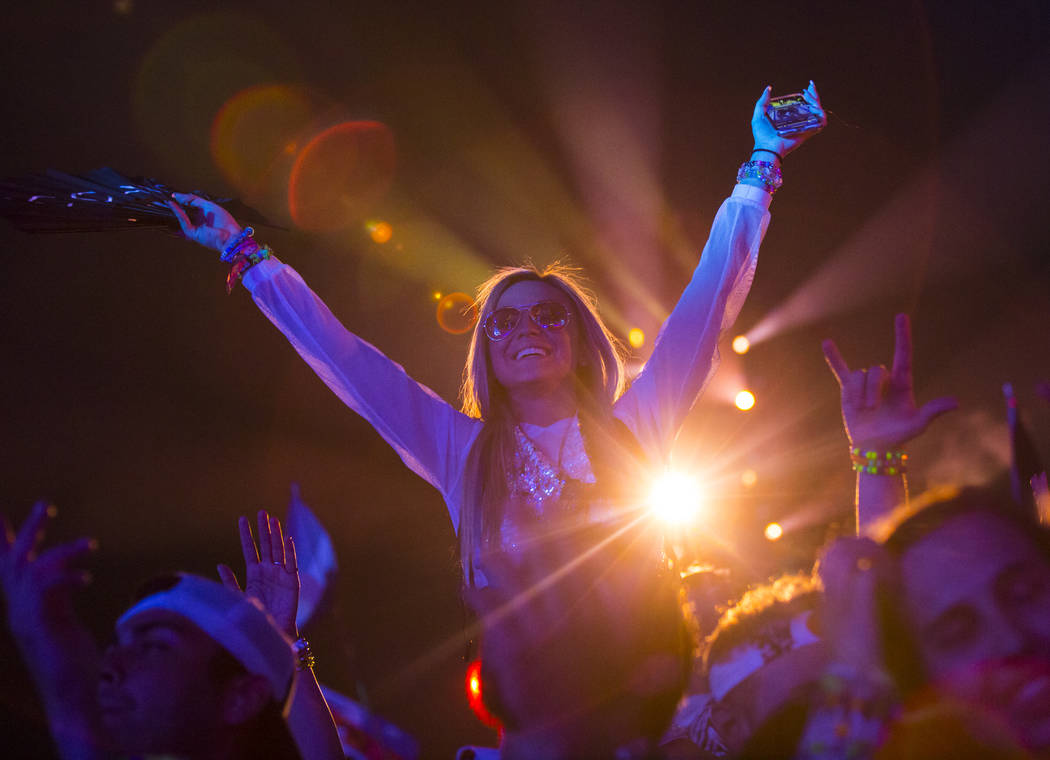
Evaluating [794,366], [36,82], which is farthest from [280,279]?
[794,366]

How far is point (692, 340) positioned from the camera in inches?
96.7

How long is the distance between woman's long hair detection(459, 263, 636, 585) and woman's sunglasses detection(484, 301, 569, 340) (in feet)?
0.27

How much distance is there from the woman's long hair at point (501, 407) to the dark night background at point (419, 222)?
1466mm

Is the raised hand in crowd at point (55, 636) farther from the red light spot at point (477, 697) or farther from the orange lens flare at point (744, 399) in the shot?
the orange lens flare at point (744, 399)

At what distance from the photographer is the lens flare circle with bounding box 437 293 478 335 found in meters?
5.29

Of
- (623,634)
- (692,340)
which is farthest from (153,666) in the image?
(692,340)

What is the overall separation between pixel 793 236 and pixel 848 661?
17.0 ft

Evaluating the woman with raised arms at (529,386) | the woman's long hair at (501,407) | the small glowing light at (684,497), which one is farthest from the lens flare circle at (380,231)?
the small glowing light at (684,497)

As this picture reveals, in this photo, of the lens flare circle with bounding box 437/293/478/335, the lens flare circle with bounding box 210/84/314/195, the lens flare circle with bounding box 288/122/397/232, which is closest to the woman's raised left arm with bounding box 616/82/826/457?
the lens flare circle with bounding box 288/122/397/232

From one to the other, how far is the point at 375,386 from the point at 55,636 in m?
1.26

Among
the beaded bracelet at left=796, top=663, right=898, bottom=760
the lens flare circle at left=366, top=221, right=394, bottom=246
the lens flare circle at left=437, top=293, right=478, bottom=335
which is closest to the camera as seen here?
the beaded bracelet at left=796, top=663, right=898, bottom=760

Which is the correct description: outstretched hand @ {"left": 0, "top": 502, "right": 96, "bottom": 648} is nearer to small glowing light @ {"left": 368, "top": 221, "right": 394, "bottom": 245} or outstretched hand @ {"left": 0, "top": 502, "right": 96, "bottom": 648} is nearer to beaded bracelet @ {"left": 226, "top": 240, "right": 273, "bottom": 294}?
beaded bracelet @ {"left": 226, "top": 240, "right": 273, "bottom": 294}

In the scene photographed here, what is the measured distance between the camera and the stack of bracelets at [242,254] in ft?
8.29

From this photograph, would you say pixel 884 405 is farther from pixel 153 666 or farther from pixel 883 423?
pixel 153 666
